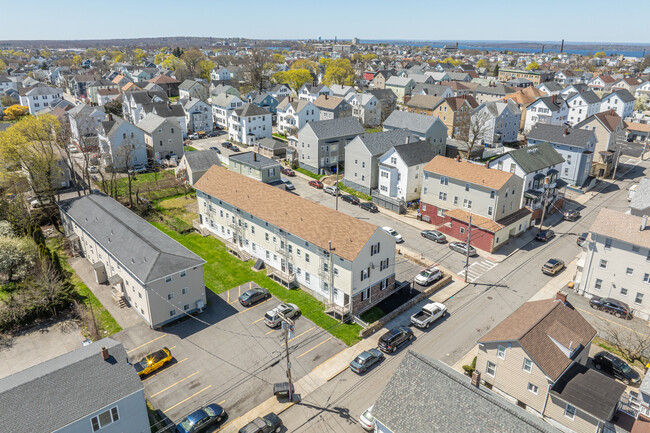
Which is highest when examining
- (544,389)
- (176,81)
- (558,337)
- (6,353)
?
(176,81)

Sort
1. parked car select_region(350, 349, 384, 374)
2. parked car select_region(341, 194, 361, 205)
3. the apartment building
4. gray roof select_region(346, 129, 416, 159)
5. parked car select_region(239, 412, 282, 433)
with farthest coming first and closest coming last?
gray roof select_region(346, 129, 416, 159) < parked car select_region(341, 194, 361, 205) < the apartment building < parked car select_region(350, 349, 384, 374) < parked car select_region(239, 412, 282, 433)

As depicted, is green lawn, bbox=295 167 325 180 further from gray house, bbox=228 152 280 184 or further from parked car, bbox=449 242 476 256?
parked car, bbox=449 242 476 256

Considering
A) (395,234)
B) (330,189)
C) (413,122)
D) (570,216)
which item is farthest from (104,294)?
(413,122)

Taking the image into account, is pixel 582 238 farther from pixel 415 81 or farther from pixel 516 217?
pixel 415 81

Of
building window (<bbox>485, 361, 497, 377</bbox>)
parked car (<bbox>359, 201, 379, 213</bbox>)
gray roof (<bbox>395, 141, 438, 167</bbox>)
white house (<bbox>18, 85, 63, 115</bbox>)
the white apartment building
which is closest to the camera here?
building window (<bbox>485, 361, 497, 377</bbox>)

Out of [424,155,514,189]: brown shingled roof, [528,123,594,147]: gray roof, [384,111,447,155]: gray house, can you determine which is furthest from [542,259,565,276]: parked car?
[384,111,447,155]: gray house

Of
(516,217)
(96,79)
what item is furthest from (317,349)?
(96,79)

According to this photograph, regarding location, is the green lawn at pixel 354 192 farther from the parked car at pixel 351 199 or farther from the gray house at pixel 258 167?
the gray house at pixel 258 167
